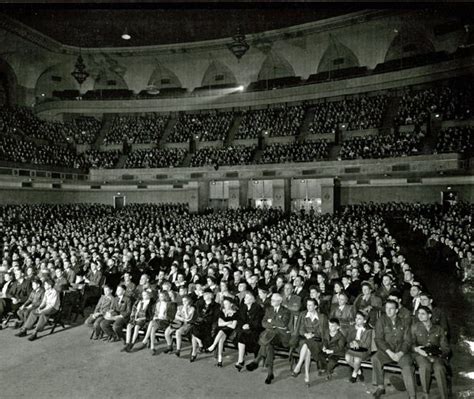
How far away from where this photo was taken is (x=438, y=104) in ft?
93.4

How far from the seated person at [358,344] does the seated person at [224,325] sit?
6.62 ft

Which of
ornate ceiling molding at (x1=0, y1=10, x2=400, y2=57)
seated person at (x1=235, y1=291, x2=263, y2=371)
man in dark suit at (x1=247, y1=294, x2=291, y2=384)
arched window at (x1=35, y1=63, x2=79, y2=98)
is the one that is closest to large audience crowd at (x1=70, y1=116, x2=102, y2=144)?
arched window at (x1=35, y1=63, x2=79, y2=98)

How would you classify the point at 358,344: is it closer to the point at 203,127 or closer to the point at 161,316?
the point at 161,316

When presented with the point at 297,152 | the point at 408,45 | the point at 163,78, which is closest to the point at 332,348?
the point at 297,152

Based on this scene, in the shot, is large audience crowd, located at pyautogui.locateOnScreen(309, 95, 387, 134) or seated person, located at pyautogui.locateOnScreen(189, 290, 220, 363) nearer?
seated person, located at pyautogui.locateOnScreen(189, 290, 220, 363)

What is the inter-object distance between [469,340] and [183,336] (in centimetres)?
544

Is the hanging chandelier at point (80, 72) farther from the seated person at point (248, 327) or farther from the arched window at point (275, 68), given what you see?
the seated person at point (248, 327)

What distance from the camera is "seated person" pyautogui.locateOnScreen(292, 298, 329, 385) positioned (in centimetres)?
642

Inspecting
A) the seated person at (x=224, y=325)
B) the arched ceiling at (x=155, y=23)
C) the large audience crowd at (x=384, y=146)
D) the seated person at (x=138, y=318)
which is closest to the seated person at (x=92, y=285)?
the seated person at (x=138, y=318)

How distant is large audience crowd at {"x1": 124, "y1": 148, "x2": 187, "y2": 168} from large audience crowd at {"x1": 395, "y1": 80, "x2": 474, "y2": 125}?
17479 mm

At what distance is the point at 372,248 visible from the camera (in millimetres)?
14422

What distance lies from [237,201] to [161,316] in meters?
28.5

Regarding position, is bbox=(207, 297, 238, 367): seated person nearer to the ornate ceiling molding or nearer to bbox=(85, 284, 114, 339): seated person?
bbox=(85, 284, 114, 339): seated person

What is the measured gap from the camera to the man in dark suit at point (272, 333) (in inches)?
258
